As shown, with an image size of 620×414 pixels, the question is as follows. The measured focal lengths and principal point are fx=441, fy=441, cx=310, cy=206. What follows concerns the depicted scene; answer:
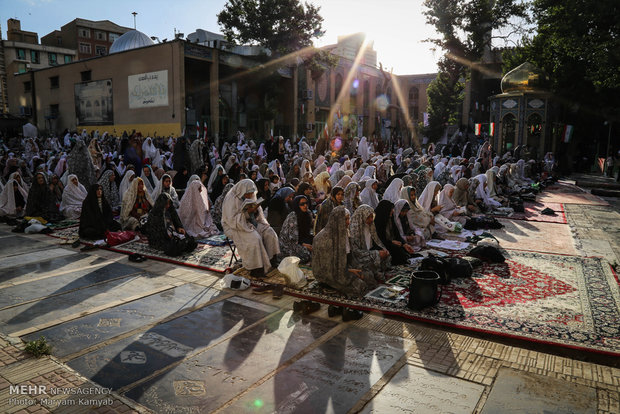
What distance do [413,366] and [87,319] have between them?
9.75 feet

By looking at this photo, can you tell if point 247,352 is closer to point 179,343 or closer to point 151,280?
point 179,343

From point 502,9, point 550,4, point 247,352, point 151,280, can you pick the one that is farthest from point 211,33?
point 247,352

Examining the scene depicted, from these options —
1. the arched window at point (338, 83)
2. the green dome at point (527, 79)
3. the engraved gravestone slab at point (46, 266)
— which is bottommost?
the engraved gravestone slab at point (46, 266)

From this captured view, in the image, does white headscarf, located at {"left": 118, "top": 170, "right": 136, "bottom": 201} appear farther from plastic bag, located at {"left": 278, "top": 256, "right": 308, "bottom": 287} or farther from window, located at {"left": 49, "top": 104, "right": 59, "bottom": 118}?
window, located at {"left": 49, "top": 104, "right": 59, "bottom": 118}

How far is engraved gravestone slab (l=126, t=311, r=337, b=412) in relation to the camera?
288cm

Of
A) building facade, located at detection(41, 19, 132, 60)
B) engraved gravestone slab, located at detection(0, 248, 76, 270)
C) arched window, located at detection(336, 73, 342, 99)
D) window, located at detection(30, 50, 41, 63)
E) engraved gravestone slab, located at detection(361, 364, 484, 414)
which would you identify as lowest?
engraved gravestone slab, located at detection(361, 364, 484, 414)

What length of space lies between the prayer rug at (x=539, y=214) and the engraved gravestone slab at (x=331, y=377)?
22.6 ft

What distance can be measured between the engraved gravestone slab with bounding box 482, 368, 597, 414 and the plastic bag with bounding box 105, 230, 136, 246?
579cm

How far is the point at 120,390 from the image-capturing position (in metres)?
2.97

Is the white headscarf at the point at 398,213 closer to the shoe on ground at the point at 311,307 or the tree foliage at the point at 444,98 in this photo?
the shoe on ground at the point at 311,307

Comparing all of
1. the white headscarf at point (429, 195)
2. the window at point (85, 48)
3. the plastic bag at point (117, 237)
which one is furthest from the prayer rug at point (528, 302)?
the window at point (85, 48)

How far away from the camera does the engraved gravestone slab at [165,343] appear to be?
3193 millimetres

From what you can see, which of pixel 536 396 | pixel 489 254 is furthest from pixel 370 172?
pixel 536 396

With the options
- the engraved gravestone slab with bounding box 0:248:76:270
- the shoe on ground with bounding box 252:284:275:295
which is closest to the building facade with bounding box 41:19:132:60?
the engraved gravestone slab with bounding box 0:248:76:270
